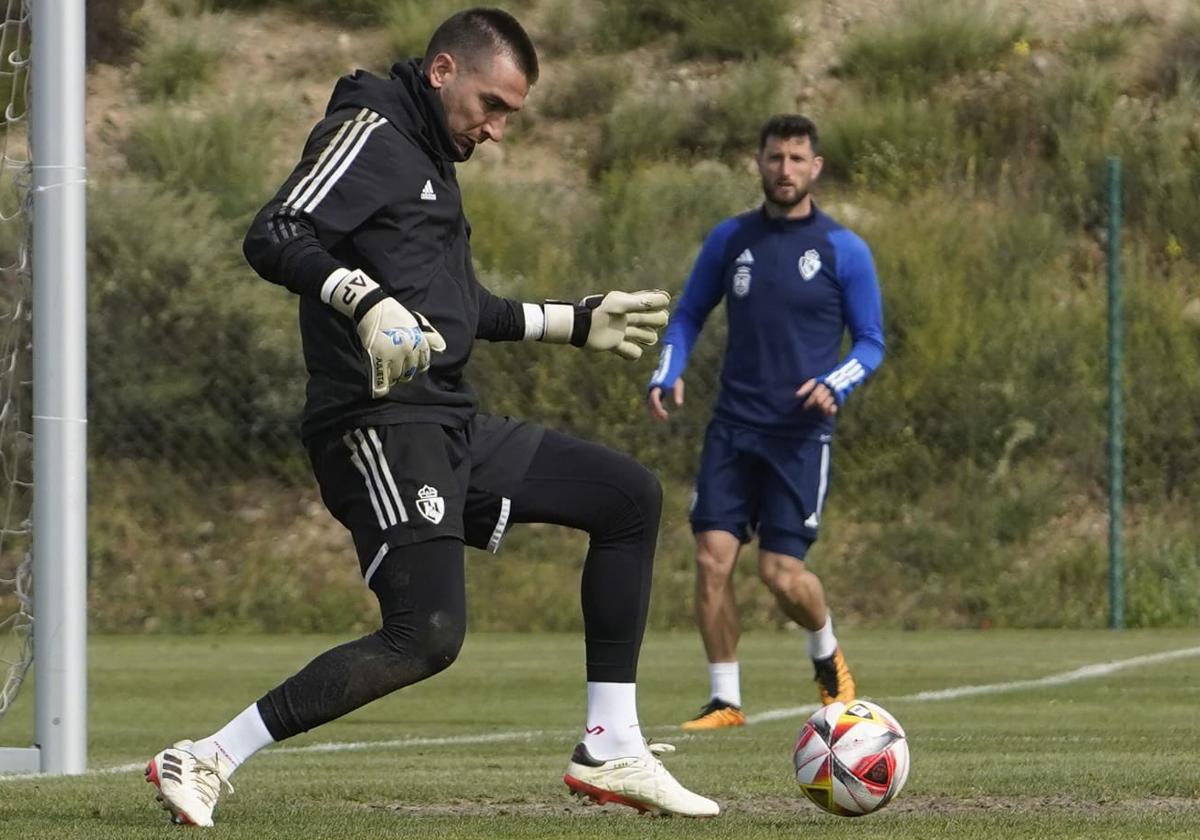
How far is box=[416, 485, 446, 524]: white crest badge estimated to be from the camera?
19.3 feet

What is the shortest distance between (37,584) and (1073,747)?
3556 millimetres

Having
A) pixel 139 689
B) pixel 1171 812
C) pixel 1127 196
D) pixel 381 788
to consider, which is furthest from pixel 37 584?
pixel 1127 196

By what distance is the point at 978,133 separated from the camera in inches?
907

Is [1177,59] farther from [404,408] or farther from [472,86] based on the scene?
[404,408]

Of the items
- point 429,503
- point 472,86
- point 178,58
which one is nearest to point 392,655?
point 429,503

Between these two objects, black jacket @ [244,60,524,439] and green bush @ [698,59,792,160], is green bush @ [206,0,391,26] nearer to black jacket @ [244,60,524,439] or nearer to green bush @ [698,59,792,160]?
green bush @ [698,59,792,160]

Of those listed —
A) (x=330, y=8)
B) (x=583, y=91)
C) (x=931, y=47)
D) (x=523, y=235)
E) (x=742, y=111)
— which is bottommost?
(x=523, y=235)

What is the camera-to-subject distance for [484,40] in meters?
6.07

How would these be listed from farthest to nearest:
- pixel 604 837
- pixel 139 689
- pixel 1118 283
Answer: pixel 1118 283 < pixel 139 689 < pixel 604 837

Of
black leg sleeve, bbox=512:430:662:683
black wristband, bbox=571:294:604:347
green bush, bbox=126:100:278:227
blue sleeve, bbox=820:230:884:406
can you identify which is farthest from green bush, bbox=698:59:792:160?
black leg sleeve, bbox=512:430:662:683

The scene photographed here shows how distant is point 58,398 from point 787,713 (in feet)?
13.3

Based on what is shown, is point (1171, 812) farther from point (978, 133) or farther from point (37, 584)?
point (978, 133)

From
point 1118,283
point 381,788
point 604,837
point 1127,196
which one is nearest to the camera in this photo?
point 604,837

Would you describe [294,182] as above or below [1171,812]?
above
